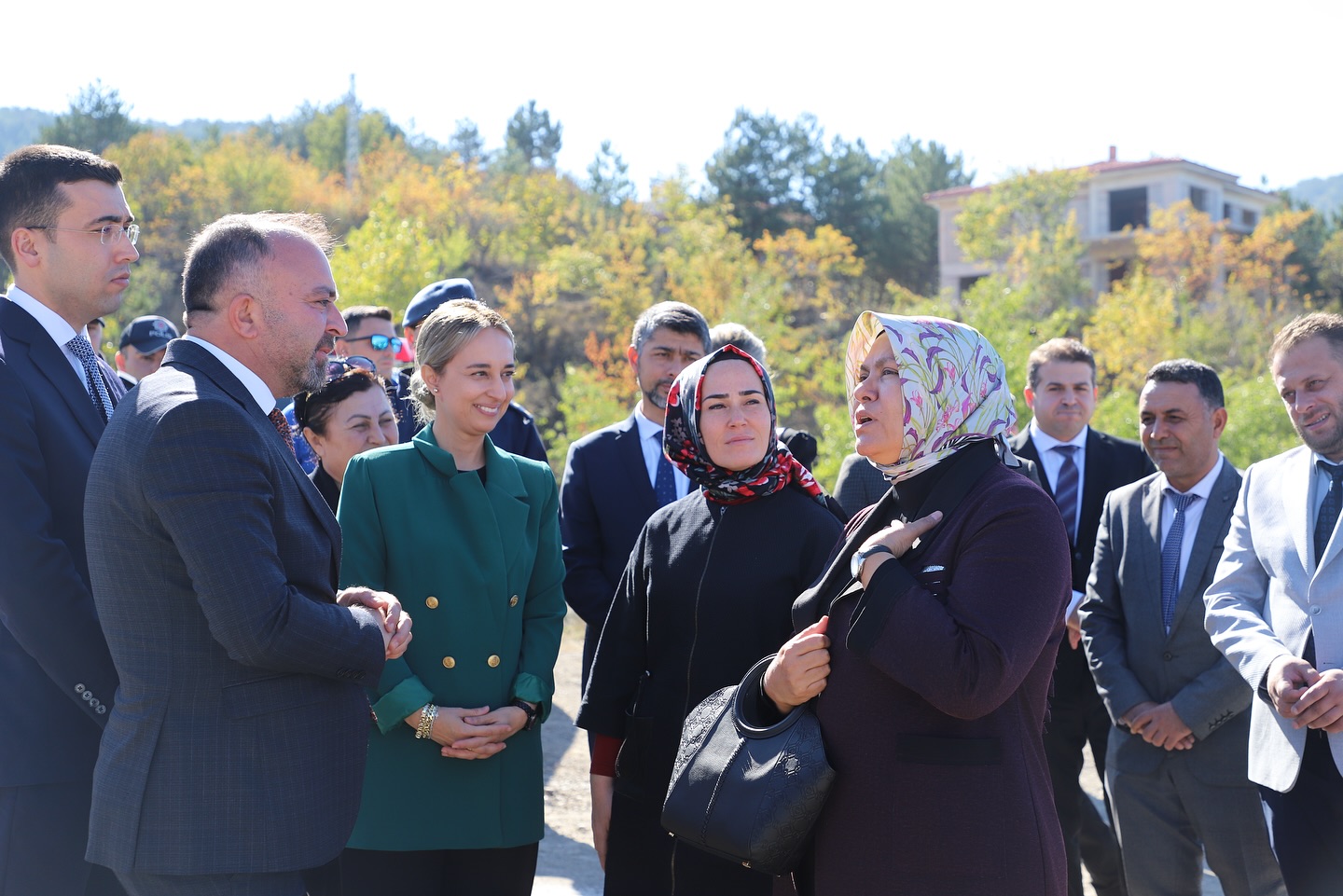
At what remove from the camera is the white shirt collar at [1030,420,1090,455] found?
17.6 ft

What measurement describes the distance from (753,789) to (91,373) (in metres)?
2.13

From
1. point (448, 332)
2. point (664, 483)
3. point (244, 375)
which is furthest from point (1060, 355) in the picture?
point (244, 375)

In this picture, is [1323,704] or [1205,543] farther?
[1205,543]

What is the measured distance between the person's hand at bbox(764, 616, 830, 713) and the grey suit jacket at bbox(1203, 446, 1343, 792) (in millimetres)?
1740

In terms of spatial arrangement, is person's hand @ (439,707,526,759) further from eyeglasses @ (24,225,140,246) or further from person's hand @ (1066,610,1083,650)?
person's hand @ (1066,610,1083,650)

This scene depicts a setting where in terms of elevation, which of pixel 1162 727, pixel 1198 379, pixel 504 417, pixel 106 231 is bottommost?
pixel 1162 727

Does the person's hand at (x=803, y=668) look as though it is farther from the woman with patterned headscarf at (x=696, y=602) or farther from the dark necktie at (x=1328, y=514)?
the dark necktie at (x=1328, y=514)

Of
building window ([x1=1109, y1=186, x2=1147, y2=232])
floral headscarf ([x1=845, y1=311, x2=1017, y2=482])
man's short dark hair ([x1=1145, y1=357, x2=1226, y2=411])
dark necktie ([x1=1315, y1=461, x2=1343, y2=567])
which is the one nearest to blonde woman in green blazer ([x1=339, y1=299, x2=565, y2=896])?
floral headscarf ([x1=845, y1=311, x2=1017, y2=482])

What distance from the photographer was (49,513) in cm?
263

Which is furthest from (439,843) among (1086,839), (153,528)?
(1086,839)

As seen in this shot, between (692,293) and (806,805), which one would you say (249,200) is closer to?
(692,293)

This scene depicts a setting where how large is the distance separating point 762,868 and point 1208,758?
2428mm

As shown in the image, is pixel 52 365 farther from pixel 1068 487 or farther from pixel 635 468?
pixel 1068 487

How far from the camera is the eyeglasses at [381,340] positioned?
5855mm
